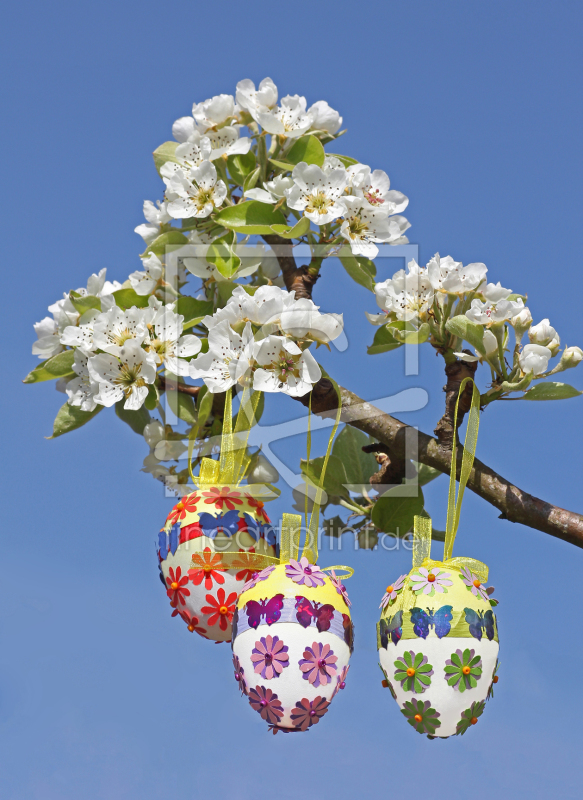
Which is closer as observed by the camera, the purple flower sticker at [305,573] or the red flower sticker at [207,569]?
the purple flower sticker at [305,573]

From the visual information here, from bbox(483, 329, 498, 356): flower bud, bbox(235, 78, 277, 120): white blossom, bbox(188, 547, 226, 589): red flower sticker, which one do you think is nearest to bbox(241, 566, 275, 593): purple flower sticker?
bbox(188, 547, 226, 589): red flower sticker

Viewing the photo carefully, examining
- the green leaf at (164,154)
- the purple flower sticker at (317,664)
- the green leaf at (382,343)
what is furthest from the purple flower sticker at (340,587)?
the green leaf at (164,154)

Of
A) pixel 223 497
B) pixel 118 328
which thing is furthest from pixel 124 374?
pixel 223 497

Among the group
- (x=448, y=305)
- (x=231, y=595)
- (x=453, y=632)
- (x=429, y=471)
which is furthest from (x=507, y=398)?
(x=231, y=595)

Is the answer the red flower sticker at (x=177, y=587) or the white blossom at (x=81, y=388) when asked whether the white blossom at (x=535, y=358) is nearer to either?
the red flower sticker at (x=177, y=587)

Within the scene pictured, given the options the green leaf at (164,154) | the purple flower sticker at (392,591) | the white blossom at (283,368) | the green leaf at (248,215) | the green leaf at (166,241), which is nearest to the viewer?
the purple flower sticker at (392,591)

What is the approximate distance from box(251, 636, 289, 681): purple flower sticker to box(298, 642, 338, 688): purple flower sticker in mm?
42

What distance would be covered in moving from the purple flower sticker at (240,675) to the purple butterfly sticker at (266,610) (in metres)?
0.10

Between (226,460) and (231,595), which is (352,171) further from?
(231,595)

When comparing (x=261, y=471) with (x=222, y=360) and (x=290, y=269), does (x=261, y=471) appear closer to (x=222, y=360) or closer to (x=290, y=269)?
(x=222, y=360)

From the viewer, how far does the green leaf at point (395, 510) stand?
8.59 ft

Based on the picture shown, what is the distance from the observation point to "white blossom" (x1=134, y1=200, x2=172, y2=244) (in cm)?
292

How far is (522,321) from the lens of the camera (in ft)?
7.50

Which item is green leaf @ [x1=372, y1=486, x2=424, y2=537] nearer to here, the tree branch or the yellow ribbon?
the tree branch
